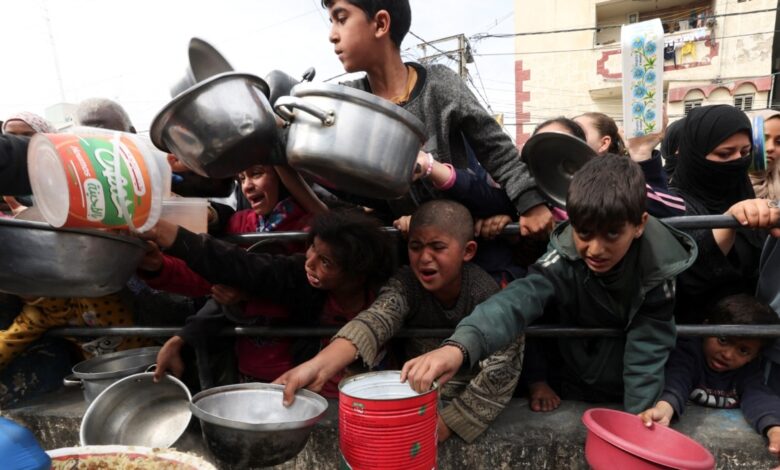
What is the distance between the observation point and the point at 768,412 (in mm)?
1640

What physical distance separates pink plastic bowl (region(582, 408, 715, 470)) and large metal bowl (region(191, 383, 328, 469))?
812 millimetres

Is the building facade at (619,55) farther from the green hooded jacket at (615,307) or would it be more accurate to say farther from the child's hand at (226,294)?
the child's hand at (226,294)

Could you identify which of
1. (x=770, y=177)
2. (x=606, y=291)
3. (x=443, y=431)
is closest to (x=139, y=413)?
(x=443, y=431)

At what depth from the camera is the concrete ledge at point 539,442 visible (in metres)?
1.63

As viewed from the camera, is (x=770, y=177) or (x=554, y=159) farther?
(x=770, y=177)

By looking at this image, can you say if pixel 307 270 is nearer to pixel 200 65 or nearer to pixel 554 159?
pixel 200 65

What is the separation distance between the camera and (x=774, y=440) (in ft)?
5.07

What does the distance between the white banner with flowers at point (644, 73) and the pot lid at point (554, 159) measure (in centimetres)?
25

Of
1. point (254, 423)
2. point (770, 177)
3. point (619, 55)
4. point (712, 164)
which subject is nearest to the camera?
point (254, 423)

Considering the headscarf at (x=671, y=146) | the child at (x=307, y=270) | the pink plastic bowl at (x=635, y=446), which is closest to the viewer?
the pink plastic bowl at (x=635, y=446)

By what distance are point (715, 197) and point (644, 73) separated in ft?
3.01

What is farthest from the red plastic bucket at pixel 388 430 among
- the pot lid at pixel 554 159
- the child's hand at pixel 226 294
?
the pot lid at pixel 554 159

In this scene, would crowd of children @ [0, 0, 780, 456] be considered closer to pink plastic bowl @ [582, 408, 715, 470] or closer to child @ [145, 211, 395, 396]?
child @ [145, 211, 395, 396]

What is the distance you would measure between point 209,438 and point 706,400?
190 cm
